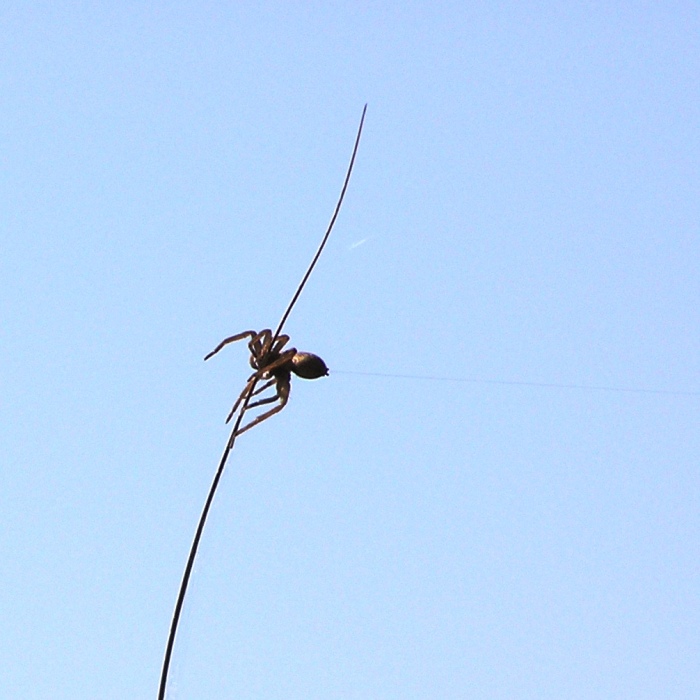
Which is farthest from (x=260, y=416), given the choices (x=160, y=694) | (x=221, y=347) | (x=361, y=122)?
(x=160, y=694)

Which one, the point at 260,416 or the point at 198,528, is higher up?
the point at 260,416

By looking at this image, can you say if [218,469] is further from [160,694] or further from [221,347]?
[221,347]

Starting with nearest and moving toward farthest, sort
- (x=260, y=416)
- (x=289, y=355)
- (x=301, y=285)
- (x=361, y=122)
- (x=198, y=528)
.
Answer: (x=198, y=528) → (x=301, y=285) → (x=361, y=122) → (x=289, y=355) → (x=260, y=416)

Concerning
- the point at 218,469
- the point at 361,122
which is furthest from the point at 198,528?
the point at 361,122

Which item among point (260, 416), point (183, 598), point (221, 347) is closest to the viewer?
point (183, 598)

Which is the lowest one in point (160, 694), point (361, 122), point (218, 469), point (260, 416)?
point (160, 694)

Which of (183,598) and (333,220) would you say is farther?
(333,220)
